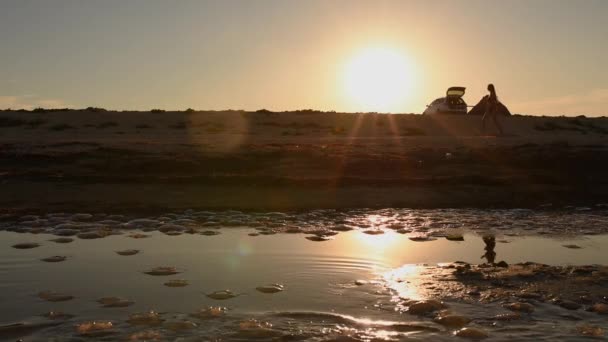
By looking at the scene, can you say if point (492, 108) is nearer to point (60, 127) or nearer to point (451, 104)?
point (451, 104)

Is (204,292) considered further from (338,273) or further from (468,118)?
(468,118)

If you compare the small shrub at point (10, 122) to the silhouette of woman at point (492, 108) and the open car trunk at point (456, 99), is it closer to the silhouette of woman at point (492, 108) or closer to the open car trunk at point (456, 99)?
the silhouette of woman at point (492, 108)

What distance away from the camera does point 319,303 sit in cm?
451

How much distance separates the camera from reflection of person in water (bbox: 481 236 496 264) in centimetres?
619

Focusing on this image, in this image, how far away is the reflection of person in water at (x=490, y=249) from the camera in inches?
244

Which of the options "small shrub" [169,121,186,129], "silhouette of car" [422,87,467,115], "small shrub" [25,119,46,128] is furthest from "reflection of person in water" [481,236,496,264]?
"silhouette of car" [422,87,467,115]

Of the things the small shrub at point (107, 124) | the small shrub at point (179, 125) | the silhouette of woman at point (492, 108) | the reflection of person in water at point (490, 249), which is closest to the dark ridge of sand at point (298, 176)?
the reflection of person in water at point (490, 249)

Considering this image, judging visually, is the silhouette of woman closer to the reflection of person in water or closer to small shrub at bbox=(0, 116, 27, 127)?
the reflection of person in water

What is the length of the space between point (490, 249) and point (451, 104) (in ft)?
99.8

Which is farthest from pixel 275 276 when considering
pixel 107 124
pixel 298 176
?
pixel 107 124

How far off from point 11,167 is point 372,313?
35.2 ft

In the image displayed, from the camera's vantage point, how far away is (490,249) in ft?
21.9

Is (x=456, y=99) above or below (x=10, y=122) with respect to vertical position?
above

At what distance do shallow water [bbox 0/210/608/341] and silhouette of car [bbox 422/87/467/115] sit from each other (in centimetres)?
2775
